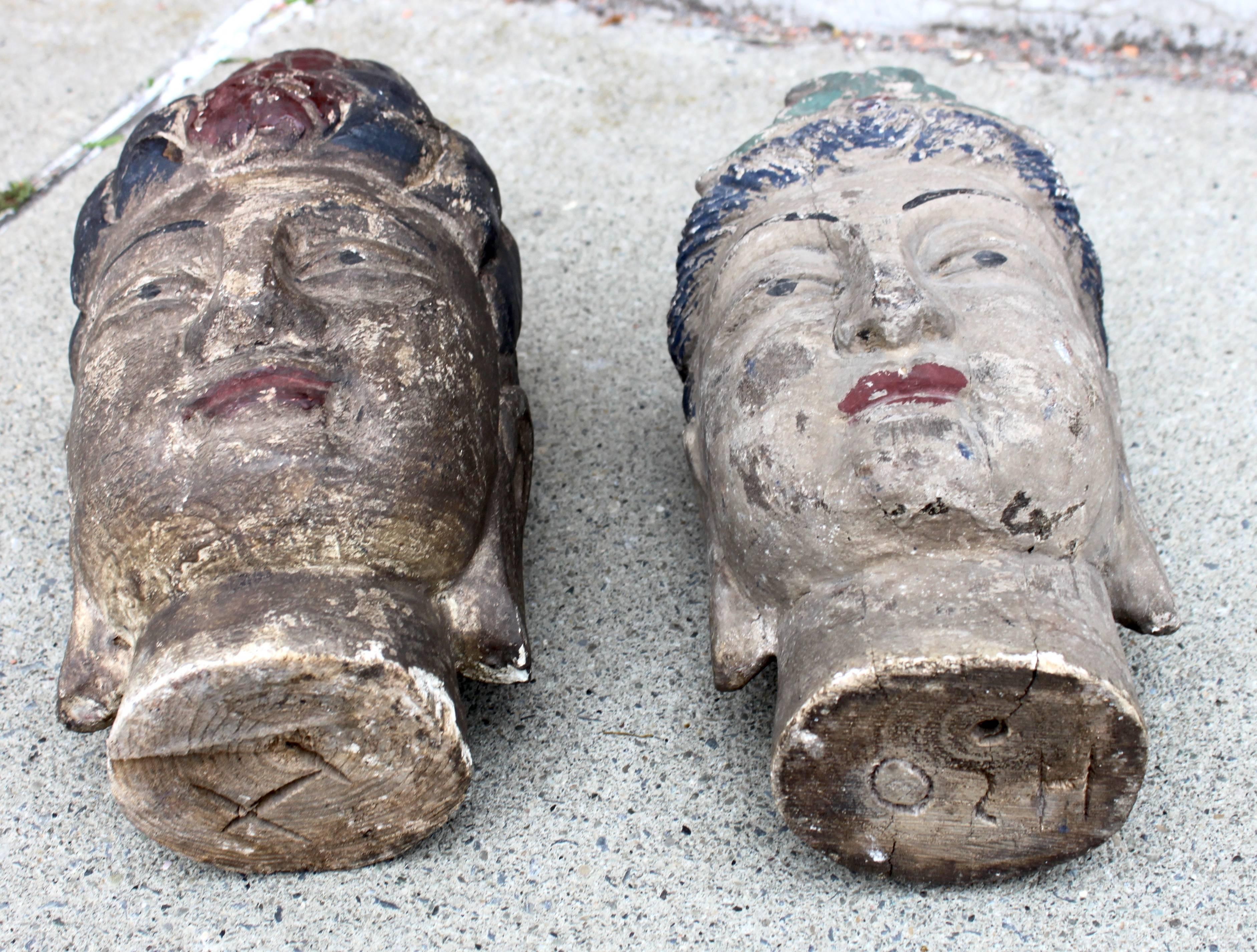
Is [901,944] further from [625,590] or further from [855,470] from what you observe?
[625,590]

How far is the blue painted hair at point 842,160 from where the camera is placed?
2566 mm

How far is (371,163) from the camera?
2.54 meters

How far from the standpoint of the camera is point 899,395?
199 centimetres

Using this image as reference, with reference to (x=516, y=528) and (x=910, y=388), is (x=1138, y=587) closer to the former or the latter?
(x=910, y=388)

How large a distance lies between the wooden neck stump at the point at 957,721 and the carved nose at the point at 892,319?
1.22 feet

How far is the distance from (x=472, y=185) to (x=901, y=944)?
169 cm

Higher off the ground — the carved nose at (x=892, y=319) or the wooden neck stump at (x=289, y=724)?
the carved nose at (x=892, y=319)

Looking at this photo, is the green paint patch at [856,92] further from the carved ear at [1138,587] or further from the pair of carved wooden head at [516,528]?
the carved ear at [1138,587]

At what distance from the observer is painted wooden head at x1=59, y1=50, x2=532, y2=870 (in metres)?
1.94

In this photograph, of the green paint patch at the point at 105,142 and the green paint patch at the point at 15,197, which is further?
the green paint patch at the point at 105,142

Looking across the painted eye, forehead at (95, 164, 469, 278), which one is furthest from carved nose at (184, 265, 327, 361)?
the painted eye

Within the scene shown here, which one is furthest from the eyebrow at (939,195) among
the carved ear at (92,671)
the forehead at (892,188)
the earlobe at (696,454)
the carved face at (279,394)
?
the carved ear at (92,671)

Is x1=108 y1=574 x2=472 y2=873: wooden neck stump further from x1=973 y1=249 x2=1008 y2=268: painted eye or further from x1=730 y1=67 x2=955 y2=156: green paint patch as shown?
x1=730 y1=67 x2=955 y2=156: green paint patch

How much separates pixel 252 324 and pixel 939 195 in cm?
127
